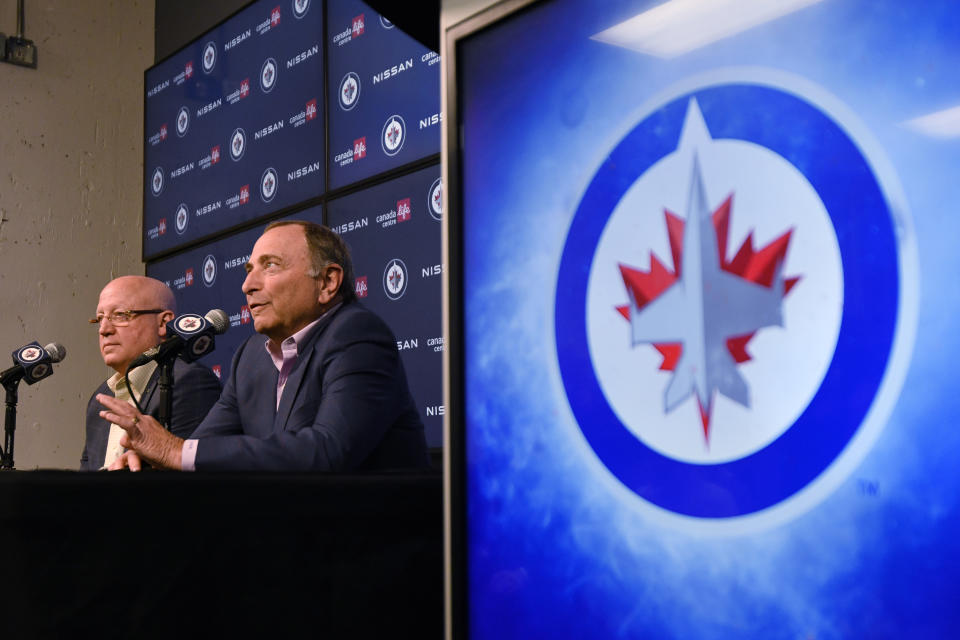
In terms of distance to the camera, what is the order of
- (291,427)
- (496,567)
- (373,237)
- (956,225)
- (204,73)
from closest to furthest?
1. (956,225)
2. (496,567)
3. (291,427)
4. (373,237)
5. (204,73)

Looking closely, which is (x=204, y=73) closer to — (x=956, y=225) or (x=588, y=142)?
(x=588, y=142)

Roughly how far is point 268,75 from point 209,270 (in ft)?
3.01

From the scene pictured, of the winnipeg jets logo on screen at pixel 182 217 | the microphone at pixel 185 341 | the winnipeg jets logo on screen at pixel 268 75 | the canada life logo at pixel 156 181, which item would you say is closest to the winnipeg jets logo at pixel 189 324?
the microphone at pixel 185 341

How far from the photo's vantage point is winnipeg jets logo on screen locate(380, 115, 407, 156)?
324 cm

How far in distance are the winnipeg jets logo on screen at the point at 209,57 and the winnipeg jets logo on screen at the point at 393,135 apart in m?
1.48

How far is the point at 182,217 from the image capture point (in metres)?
4.55

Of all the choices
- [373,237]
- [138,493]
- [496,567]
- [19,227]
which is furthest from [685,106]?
[19,227]

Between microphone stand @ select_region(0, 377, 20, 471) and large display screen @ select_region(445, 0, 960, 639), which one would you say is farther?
microphone stand @ select_region(0, 377, 20, 471)

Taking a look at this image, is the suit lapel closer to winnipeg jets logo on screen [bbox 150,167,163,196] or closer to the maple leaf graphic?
A: the maple leaf graphic

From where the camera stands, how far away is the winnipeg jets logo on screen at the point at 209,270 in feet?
13.8

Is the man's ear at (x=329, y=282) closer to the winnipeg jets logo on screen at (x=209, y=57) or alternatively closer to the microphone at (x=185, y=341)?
the microphone at (x=185, y=341)

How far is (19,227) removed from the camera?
4641mm

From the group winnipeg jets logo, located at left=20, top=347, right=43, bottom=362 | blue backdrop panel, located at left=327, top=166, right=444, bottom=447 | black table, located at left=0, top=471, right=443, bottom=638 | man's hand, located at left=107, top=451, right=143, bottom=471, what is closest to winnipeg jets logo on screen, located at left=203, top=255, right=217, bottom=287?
blue backdrop panel, located at left=327, top=166, right=444, bottom=447

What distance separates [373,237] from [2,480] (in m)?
2.01
